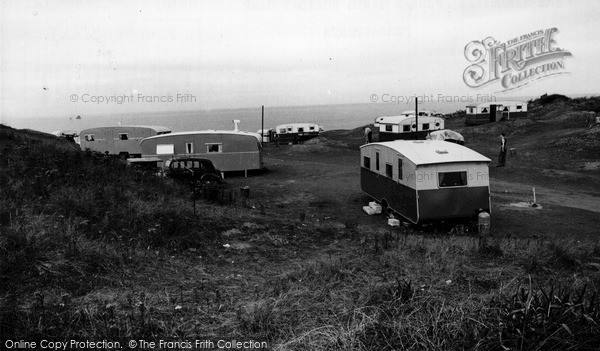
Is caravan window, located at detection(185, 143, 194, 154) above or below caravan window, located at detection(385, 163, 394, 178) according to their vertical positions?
above

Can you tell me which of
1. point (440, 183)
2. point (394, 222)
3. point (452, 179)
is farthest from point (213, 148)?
point (452, 179)

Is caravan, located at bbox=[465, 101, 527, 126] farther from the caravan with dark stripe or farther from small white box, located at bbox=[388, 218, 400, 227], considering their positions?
small white box, located at bbox=[388, 218, 400, 227]

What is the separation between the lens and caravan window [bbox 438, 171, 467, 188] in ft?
49.5

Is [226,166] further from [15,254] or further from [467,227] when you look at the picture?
[15,254]

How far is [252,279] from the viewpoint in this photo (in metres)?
8.30

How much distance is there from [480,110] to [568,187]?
3280 centimetres

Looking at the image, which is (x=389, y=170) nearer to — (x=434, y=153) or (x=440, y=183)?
(x=434, y=153)

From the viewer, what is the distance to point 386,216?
17547 millimetres

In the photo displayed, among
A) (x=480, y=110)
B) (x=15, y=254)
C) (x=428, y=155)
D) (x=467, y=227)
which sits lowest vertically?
(x=467, y=227)

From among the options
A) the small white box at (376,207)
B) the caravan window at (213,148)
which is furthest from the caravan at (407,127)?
the small white box at (376,207)

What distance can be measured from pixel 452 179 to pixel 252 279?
9.47 metres

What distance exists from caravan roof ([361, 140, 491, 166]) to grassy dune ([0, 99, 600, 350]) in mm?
3641

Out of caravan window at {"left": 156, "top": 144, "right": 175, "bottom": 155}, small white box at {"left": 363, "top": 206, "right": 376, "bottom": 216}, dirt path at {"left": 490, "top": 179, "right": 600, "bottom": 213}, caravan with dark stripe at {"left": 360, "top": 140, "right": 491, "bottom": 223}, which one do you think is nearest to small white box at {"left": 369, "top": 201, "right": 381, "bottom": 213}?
small white box at {"left": 363, "top": 206, "right": 376, "bottom": 216}

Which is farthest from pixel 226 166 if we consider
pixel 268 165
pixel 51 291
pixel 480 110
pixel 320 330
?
pixel 480 110
